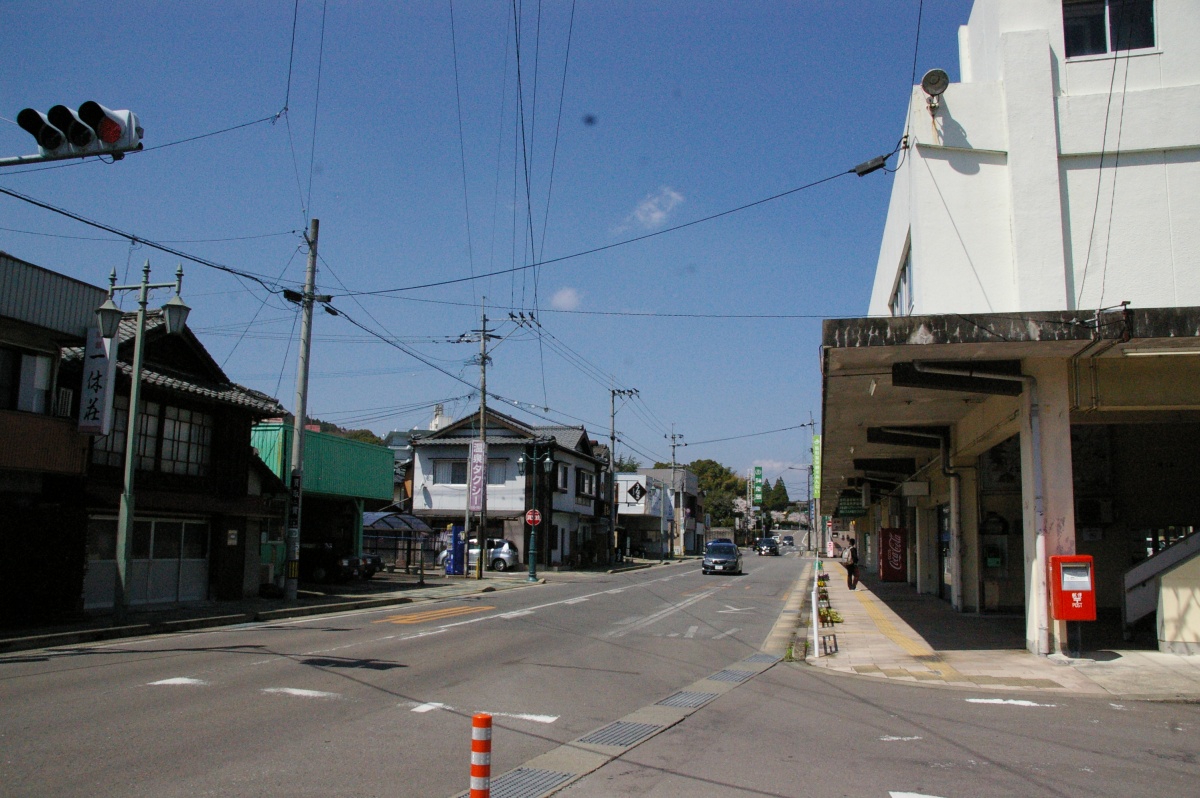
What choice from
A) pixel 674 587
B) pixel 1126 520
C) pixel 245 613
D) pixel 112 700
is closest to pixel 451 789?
pixel 112 700

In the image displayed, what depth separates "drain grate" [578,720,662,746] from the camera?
26.8ft

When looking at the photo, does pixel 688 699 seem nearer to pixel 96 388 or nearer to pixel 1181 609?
pixel 1181 609

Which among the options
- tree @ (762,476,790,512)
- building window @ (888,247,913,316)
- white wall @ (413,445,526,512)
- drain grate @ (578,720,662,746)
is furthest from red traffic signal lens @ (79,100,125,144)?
tree @ (762,476,790,512)

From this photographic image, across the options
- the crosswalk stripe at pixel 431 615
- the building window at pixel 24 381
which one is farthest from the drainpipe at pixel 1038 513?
the building window at pixel 24 381

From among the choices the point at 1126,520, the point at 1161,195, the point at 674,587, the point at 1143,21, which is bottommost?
the point at 674,587

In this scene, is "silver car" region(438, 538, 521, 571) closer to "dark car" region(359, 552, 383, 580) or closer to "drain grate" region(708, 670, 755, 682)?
"dark car" region(359, 552, 383, 580)

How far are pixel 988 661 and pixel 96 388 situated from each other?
17275 millimetres

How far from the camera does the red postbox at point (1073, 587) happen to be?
41.5 feet

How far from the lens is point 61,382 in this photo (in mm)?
18109

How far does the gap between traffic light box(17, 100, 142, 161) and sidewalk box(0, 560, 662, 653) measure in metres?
9.30

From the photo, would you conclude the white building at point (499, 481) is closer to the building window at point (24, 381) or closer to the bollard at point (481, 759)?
the building window at point (24, 381)

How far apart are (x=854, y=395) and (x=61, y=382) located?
16268 mm

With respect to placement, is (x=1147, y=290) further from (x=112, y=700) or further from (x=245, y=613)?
(x=245, y=613)

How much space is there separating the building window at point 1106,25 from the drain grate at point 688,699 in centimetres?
1216
